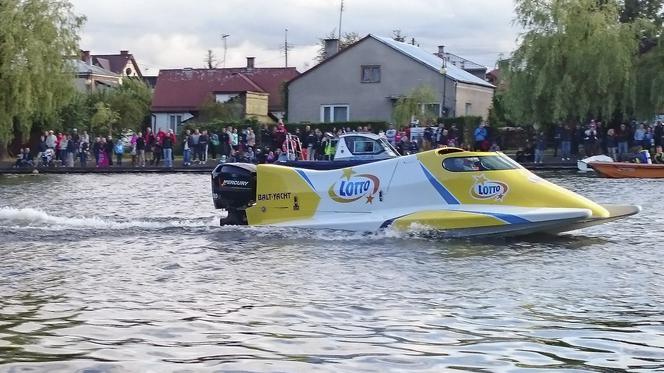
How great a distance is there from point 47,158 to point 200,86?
33854 millimetres

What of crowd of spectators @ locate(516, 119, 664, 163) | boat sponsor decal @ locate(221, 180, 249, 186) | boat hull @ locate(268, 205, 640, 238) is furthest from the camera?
crowd of spectators @ locate(516, 119, 664, 163)

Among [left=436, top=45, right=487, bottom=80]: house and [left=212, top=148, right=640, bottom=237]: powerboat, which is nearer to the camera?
[left=212, top=148, right=640, bottom=237]: powerboat

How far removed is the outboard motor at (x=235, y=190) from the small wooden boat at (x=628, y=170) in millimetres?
19457

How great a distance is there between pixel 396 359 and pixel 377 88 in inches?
2293

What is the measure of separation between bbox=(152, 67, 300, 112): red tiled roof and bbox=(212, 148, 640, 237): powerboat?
5880 cm

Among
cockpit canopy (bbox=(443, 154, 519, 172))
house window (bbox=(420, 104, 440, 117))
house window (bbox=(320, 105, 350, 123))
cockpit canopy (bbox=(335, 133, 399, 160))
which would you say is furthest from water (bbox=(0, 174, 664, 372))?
house window (bbox=(320, 105, 350, 123))

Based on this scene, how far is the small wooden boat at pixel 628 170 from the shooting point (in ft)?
115

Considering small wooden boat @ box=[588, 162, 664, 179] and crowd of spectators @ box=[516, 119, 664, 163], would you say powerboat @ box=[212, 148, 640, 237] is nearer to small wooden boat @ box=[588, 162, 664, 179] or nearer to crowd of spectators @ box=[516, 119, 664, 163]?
small wooden boat @ box=[588, 162, 664, 179]

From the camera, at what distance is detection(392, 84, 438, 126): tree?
59.6 metres

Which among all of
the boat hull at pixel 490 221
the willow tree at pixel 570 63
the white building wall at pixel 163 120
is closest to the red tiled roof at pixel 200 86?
the white building wall at pixel 163 120

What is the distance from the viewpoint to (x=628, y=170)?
116 ft

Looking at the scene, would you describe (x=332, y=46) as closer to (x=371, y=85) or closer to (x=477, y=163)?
(x=371, y=85)

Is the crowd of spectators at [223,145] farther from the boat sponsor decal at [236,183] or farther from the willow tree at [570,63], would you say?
the boat sponsor decal at [236,183]

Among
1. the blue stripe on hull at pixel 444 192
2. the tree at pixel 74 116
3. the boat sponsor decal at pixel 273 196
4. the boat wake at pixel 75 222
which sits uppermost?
the tree at pixel 74 116
